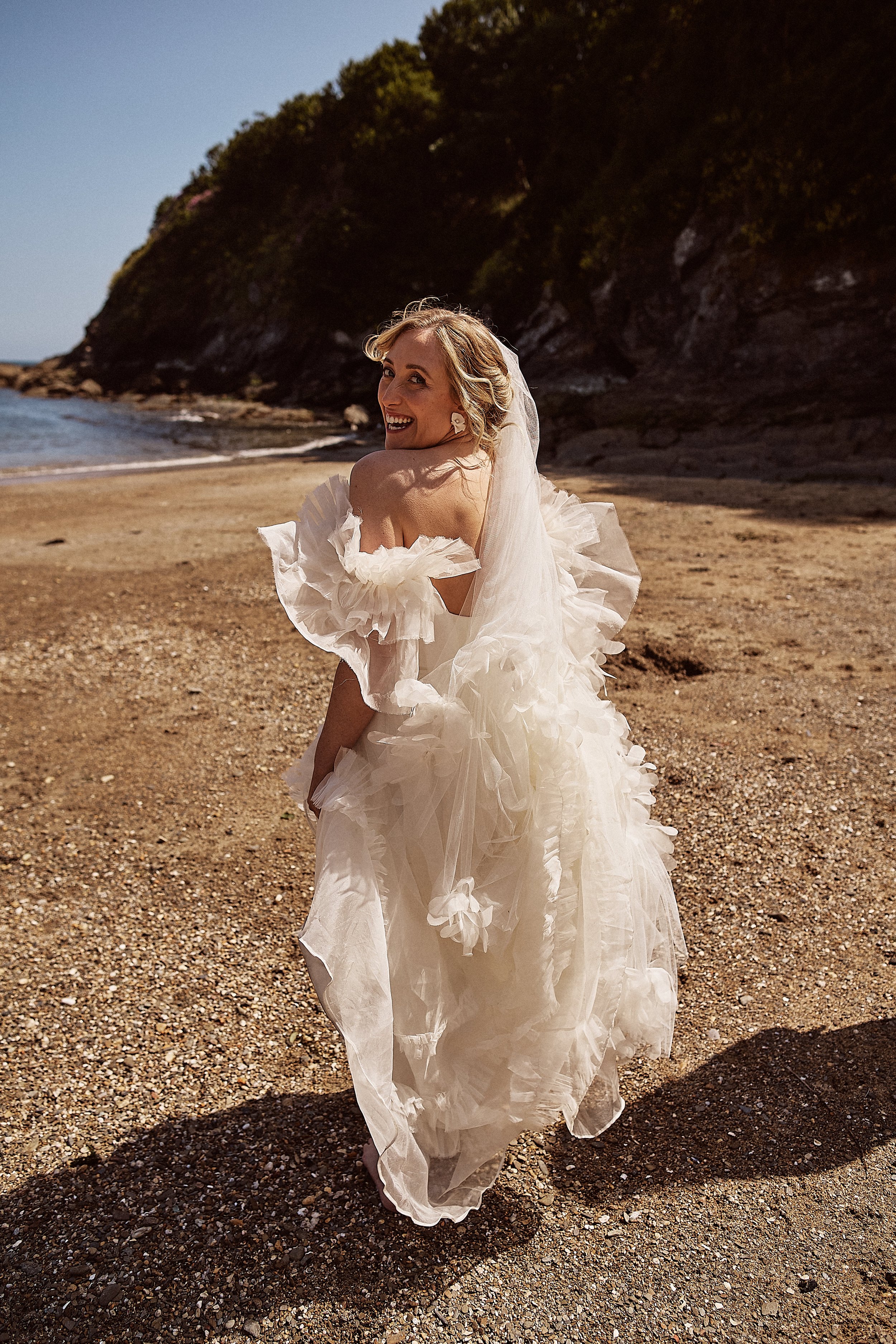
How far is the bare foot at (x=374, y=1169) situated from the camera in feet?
7.25

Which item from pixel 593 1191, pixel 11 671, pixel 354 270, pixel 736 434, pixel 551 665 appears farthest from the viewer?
pixel 354 270

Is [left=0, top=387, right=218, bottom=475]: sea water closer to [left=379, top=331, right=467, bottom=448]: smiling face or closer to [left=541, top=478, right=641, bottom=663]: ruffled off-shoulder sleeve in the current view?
[left=541, top=478, right=641, bottom=663]: ruffled off-shoulder sleeve

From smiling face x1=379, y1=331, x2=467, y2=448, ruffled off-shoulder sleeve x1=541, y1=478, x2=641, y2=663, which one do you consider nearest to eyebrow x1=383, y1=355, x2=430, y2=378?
smiling face x1=379, y1=331, x2=467, y2=448

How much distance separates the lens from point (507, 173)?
1195 inches

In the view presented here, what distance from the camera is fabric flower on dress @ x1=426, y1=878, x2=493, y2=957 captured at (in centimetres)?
185

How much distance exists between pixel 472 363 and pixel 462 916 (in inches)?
50.1

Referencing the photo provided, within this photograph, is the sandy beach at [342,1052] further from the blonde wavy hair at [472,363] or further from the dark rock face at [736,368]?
the dark rock face at [736,368]

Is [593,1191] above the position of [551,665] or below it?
below

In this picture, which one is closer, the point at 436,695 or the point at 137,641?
the point at 436,695

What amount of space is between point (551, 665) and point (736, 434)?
551 inches

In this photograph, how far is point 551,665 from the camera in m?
1.98

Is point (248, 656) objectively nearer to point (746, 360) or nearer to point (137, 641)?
point (137, 641)

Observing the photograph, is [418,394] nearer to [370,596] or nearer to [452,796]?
[370,596]

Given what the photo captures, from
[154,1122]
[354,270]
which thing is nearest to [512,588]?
[154,1122]
